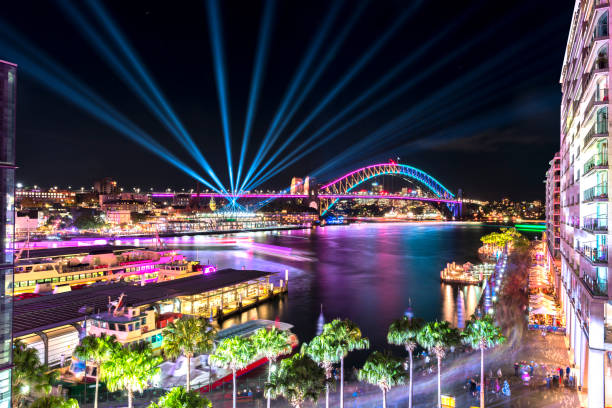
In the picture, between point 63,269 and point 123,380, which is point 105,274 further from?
point 123,380

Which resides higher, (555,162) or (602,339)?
(555,162)

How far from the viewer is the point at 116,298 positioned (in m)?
22.5

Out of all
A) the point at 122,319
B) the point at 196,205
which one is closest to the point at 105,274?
the point at 122,319

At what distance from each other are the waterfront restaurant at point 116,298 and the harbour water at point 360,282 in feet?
5.45

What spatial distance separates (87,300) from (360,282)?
29794mm

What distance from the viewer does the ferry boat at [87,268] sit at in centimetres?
2966

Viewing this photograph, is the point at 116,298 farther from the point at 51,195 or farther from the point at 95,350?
the point at 51,195

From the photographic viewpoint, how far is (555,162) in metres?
38.4

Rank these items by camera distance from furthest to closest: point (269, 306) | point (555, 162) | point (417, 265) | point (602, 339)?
1. point (417, 265)
2. point (555, 162)
3. point (269, 306)
4. point (602, 339)

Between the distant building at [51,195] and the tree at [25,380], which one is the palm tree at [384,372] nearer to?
the tree at [25,380]

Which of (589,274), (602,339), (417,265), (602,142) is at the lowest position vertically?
(417,265)

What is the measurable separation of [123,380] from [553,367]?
16.1m

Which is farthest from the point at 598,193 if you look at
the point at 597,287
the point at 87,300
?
the point at 87,300

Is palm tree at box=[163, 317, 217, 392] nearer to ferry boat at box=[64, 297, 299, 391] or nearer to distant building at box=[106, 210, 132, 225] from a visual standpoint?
ferry boat at box=[64, 297, 299, 391]
